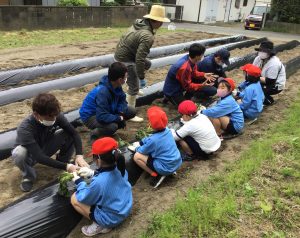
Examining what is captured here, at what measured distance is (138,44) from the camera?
19.0 ft

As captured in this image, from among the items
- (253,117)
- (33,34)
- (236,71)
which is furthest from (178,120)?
(33,34)

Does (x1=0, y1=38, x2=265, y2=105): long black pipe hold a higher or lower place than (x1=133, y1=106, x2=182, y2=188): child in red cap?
lower

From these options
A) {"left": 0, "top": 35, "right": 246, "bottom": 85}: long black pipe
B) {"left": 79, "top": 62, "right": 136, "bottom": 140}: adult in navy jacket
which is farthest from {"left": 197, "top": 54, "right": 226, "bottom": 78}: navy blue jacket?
{"left": 0, "top": 35, "right": 246, "bottom": 85}: long black pipe

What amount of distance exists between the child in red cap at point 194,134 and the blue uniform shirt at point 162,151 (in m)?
0.53

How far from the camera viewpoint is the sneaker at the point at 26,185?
3.89 m

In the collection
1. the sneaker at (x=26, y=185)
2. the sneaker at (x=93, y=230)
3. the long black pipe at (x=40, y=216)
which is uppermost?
the long black pipe at (x=40, y=216)

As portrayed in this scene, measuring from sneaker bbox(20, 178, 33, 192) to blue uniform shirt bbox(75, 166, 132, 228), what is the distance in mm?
796

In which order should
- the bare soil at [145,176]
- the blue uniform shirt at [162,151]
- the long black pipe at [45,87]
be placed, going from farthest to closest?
the long black pipe at [45,87]
the blue uniform shirt at [162,151]
the bare soil at [145,176]

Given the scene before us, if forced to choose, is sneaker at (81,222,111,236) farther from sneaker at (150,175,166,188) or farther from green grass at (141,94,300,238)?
sneaker at (150,175,166,188)

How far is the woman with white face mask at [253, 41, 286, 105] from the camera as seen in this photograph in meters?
6.93

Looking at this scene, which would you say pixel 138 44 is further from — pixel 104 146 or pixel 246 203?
pixel 246 203

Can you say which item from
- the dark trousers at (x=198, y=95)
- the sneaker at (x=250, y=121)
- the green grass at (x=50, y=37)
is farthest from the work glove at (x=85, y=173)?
the green grass at (x=50, y=37)

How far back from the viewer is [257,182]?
13.7ft

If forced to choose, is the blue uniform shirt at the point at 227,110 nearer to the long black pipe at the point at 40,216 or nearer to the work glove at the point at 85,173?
the work glove at the point at 85,173
